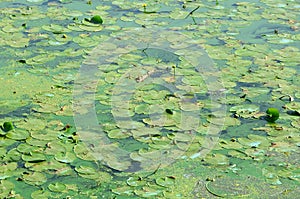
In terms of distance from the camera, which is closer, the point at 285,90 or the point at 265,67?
the point at 285,90

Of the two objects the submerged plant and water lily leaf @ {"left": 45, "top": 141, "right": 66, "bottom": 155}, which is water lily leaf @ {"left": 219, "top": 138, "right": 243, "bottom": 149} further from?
water lily leaf @ {"left": 45, "top": 141, "right": 66, "bottom": 155}

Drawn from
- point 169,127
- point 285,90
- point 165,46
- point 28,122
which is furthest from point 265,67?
point 28,122

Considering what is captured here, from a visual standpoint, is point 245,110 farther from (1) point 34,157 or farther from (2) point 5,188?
(2) point 5,188

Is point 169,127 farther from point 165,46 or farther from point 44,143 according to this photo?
point 165,46

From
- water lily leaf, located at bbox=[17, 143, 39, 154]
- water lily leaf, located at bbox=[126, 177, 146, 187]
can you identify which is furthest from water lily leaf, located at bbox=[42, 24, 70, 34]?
water lily leaf, located at bbox=[126, 177, 146, 187]

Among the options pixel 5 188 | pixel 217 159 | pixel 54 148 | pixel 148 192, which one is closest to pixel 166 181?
pixel 148 192

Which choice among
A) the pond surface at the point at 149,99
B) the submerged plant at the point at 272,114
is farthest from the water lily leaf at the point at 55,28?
the submerged plant at the point at 272,114

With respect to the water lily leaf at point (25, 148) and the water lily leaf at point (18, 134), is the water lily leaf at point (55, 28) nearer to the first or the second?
the water lily leaf at point (18, 134)
